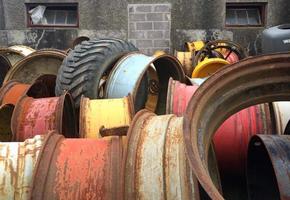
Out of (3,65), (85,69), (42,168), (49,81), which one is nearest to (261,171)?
(42,168)

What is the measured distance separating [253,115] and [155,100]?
81.2 inches

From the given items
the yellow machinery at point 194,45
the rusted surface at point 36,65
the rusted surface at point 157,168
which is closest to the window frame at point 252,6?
the yellow machinery at point 194,45

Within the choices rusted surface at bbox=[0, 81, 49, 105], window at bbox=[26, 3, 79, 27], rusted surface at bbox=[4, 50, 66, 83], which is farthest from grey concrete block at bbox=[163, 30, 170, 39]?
rusted surface at bbox=[0, 81, 49, 105]

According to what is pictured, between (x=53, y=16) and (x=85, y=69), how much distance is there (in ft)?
16.3

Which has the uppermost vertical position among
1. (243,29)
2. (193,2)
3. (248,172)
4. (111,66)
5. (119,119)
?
(193,2)

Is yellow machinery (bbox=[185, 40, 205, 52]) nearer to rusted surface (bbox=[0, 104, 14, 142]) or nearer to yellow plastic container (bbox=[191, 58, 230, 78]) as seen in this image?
yellow plastic container (bbox=[191, 58, 230, 78])

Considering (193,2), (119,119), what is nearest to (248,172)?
(119,119)

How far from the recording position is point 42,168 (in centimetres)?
189

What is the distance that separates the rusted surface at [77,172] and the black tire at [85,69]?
156cm

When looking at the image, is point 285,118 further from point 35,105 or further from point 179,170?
point 35,105

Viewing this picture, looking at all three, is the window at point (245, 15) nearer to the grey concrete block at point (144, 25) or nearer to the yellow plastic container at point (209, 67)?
the grey concrete block at point (144, 25)

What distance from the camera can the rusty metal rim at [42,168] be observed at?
1833 millimetres

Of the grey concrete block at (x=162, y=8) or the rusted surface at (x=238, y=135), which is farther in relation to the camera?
the grey concrete block at (x=162, y=8)

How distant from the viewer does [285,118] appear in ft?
9.73
